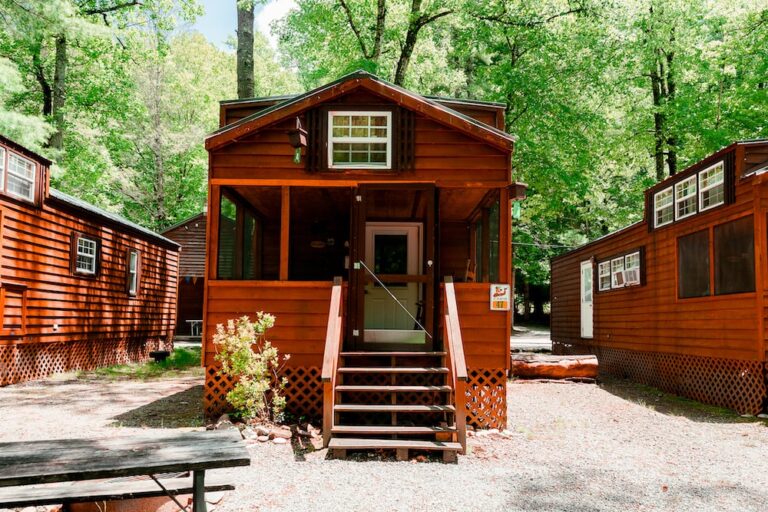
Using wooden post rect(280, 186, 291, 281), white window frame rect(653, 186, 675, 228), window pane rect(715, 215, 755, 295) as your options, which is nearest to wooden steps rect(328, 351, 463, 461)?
wooden post rect(280, 186, 291, 281)

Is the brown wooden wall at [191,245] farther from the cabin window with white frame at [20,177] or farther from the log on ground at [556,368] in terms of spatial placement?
the log on ground at [556,368]

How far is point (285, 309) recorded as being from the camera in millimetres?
8688

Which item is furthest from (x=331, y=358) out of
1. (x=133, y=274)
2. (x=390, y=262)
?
(x=133, y=274)

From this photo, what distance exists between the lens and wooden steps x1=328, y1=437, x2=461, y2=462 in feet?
21.6

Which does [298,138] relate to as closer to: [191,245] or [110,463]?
[110,463]

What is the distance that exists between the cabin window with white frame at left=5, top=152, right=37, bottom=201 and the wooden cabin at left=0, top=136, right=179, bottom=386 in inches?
0.7

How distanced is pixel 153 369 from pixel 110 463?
41.9 feet

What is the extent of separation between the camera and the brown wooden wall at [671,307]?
31.4ft

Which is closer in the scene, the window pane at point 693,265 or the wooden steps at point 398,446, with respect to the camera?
the wooden steps at point 398,446

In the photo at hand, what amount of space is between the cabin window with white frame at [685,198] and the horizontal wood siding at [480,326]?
5196 millimetres

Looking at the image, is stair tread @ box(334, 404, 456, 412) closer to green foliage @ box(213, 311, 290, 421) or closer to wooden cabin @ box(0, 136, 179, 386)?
green foliage @ box(213, 311, 290, 421)

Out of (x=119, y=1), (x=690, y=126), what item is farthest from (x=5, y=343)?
(x=690, y=126)

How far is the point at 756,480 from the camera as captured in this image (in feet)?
20.1

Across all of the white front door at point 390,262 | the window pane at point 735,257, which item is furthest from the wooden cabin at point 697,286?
the white front door at point 390,262
